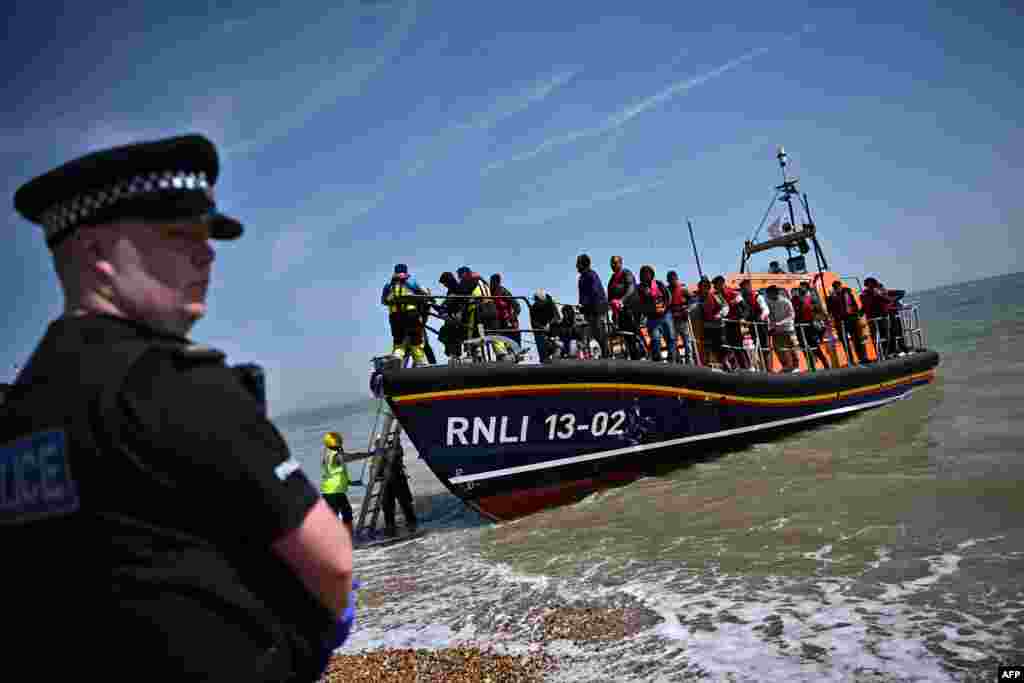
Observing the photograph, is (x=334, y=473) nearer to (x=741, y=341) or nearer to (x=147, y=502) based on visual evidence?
(x=741, y=341)

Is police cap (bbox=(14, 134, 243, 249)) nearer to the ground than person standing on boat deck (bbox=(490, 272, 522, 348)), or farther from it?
nearer to the ground

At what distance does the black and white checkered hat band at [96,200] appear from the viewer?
1.00 meters

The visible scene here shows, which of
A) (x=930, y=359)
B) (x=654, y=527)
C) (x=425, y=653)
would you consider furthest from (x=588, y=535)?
(x=930, y=359)

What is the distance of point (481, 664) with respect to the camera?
390 centimetres

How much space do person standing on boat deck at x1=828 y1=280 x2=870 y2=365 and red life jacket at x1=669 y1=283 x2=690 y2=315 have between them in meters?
5.04

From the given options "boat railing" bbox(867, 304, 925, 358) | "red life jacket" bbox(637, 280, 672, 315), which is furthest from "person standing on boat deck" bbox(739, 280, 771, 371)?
"boat railing" bbox(867, 304, 925, 358)

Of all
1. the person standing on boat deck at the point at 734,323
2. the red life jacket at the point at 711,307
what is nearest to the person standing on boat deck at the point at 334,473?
the red life jacket at the point at 711,307

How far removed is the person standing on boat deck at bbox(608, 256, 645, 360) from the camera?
31.1ft

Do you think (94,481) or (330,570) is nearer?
(94,481)

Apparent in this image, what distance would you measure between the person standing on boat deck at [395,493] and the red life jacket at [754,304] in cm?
662

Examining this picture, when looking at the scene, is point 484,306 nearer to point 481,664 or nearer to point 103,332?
point 481,664

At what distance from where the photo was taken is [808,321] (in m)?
12.4

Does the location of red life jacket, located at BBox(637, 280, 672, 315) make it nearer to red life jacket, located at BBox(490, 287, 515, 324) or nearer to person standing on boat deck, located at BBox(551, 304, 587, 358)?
person standing on boat deck, located at BBox(551, 304, 587, 358)

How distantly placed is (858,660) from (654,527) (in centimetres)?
332
